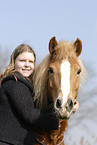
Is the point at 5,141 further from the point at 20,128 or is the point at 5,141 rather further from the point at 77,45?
the point at 77,45

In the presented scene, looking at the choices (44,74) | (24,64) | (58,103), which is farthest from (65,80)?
(24,64)

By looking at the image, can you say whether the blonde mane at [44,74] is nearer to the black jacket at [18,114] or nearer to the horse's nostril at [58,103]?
the black jacket at [18,114]

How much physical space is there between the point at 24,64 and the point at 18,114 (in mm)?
705

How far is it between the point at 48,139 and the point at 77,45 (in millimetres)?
1354

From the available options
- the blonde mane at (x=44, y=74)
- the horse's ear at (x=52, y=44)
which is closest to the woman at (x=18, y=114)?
the blonde mane at (x=44, y=74)

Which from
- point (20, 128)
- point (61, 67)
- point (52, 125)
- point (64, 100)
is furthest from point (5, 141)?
point (61, 67)

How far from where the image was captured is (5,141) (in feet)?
9.87

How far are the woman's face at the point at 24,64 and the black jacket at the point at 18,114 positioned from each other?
23 cm

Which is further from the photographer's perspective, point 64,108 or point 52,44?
point 52,44

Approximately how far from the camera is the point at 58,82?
9.66 ft

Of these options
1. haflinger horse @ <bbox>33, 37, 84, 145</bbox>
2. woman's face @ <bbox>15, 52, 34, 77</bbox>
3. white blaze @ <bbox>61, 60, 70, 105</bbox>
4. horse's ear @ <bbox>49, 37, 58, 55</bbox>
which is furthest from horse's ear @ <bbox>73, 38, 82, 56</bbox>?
woman's face @ <bbox>15, 52, 34, 77</bbox>

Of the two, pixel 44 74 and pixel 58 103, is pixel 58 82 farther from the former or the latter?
pixel 44 74

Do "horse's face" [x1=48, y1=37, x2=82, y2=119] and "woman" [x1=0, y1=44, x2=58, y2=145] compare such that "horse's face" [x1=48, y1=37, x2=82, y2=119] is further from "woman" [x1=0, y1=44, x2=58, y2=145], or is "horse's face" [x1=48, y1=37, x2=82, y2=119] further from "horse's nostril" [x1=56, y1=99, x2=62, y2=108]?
"woman" [x1=0, y1=44, x2=58, y2=145]

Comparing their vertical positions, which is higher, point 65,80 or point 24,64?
point 24,64
